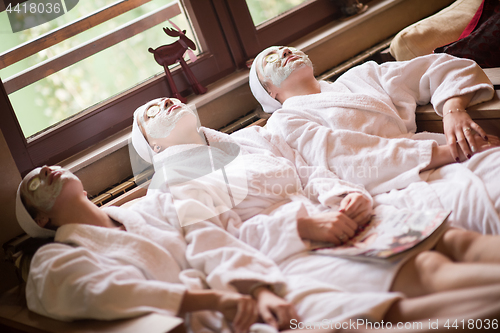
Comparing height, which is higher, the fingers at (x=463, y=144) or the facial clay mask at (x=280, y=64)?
the facial clay mask at (x=280, y=64)

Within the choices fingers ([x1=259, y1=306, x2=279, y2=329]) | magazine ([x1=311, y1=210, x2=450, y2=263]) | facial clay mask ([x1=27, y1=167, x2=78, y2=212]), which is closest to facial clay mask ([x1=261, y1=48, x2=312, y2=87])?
magazine ([x1=311, y1=210, x2=450, y2=263])

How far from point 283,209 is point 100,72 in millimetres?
1066

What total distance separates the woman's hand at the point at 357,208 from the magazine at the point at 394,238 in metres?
0.04

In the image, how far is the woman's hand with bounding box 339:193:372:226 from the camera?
4.02 ft

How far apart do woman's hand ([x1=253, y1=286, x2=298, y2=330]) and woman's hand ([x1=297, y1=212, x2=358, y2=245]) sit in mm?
236

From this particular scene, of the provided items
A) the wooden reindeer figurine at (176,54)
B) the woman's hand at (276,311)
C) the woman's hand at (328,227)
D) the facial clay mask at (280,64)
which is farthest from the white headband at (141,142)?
the woman's hand at (276,311)

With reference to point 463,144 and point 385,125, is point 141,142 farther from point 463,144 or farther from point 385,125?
point 463,144

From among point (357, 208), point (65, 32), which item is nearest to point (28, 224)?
point (65, 32)

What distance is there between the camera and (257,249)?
1.23 meters

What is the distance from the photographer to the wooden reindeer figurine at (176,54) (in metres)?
1.82

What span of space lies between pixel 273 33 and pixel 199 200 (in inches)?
48.9

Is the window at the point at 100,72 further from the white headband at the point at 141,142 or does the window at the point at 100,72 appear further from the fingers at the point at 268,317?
the fingers at the point at 268,317

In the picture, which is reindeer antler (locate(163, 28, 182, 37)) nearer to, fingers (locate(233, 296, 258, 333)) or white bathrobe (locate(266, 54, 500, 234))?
white bathrobe (locate(266, 54, 500, 234))

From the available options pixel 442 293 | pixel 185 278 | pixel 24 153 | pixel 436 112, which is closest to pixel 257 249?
pixel 185 278
